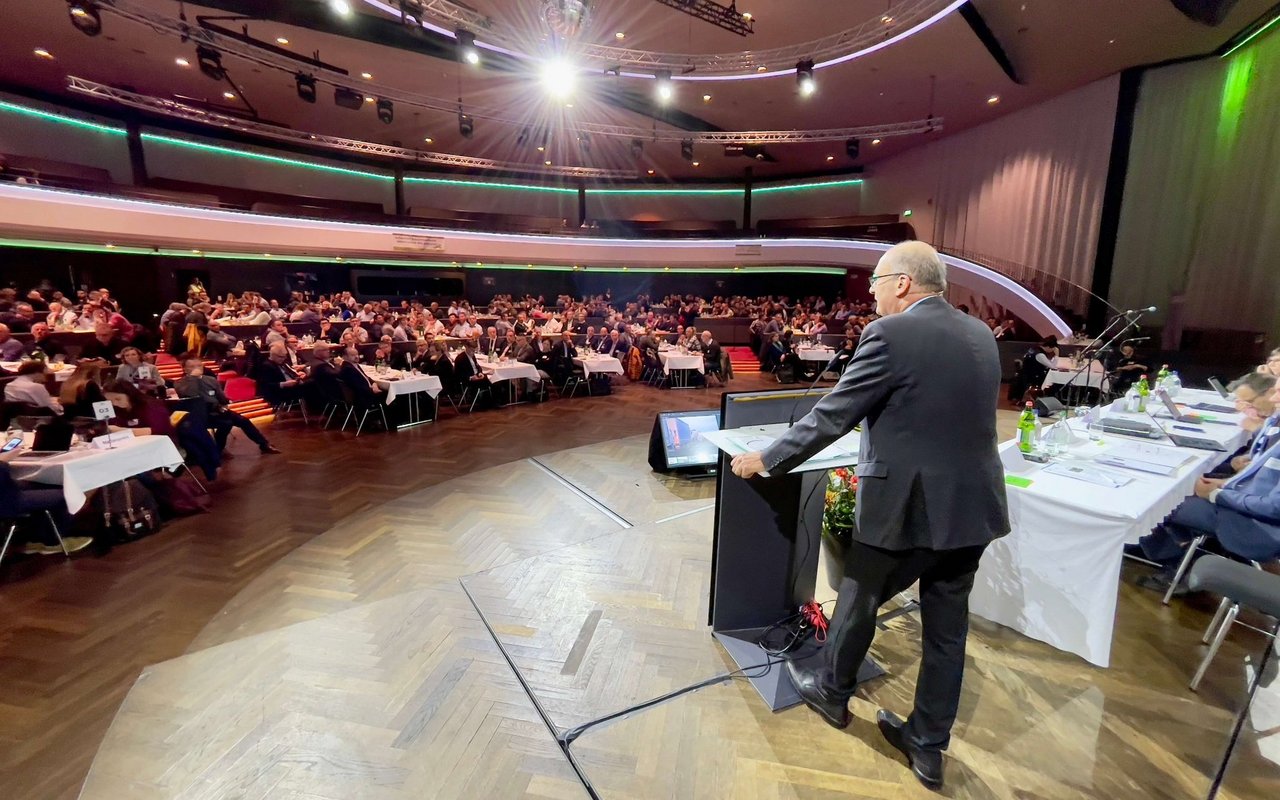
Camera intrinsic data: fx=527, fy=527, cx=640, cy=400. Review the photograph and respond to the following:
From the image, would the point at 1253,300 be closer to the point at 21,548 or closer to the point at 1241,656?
the point at 1241,656

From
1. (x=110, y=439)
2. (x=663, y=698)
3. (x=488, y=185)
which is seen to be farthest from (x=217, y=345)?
(x=488, y=185)

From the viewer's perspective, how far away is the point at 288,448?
19.8ft

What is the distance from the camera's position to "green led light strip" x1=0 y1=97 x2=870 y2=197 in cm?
1244

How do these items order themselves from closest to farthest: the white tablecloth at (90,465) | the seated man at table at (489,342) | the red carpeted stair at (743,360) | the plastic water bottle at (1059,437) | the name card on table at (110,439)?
the plastic water bottle at (1059,437) → the white tablecloth at (90,465) → the name card on table at (110,439) → the seated man at table at (489,342) → the red carpeted stair at (743,360)

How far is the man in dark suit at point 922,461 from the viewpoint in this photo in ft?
5.13

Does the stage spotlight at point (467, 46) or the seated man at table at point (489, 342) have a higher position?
the stage spotlight at point (467, 46)

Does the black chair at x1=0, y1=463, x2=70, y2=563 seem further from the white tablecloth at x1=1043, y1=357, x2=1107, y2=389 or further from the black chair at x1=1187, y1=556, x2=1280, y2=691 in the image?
the white tablecloth at x1=1043, y1=357, x2=1107, y2=389

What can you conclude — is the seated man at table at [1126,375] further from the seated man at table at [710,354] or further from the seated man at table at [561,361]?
the seated man at table at [561,361]

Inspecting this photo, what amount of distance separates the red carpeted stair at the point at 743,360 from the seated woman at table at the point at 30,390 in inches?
428

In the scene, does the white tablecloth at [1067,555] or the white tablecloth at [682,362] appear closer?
the white tablecloth at [1067,555]

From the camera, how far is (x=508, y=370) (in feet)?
26.5

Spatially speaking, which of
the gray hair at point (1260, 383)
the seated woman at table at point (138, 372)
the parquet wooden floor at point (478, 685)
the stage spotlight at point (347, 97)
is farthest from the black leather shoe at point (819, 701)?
the stage spotlight at point (347, 97)

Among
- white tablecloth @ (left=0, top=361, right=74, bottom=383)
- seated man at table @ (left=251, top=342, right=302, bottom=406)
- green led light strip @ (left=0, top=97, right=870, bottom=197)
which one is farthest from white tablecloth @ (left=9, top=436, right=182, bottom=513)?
green led light strip @ (left=0, top=97, right=870, bottom=197)

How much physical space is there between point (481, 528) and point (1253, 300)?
42.2 feet
